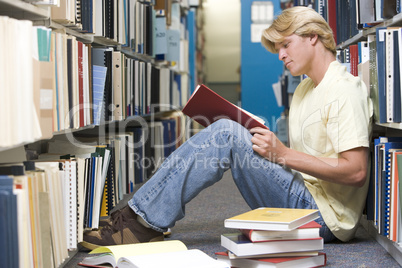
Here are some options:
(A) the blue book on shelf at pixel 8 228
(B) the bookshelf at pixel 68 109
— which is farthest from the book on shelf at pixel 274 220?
(A) the blue book on shelf at pixel 8 228

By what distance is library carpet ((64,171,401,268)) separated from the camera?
1.60 metres

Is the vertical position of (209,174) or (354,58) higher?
(354,58)

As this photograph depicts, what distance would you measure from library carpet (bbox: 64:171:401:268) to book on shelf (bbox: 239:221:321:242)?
153 mm

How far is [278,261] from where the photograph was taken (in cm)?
141

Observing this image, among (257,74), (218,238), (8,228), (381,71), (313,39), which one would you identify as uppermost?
(257,74)

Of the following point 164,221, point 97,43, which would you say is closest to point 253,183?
point 164,221

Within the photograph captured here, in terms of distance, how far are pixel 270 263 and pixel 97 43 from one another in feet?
4.53

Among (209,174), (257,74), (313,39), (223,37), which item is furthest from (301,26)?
(223,37)

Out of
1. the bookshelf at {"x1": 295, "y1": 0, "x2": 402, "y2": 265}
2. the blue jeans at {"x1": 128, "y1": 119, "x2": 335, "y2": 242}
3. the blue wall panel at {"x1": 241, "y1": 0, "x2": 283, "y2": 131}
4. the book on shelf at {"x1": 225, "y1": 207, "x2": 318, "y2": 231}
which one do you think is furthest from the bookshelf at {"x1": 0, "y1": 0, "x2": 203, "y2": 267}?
the blue wall panel at {"x1": 241, "y1": 0, "x2": 283, "y2": 131}

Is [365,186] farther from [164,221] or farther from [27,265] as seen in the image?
[27,265]

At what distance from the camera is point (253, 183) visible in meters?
1.67

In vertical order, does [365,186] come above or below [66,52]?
below

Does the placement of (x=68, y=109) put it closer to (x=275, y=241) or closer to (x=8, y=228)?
(x=8, y=228)

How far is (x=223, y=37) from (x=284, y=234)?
771 centimetres
